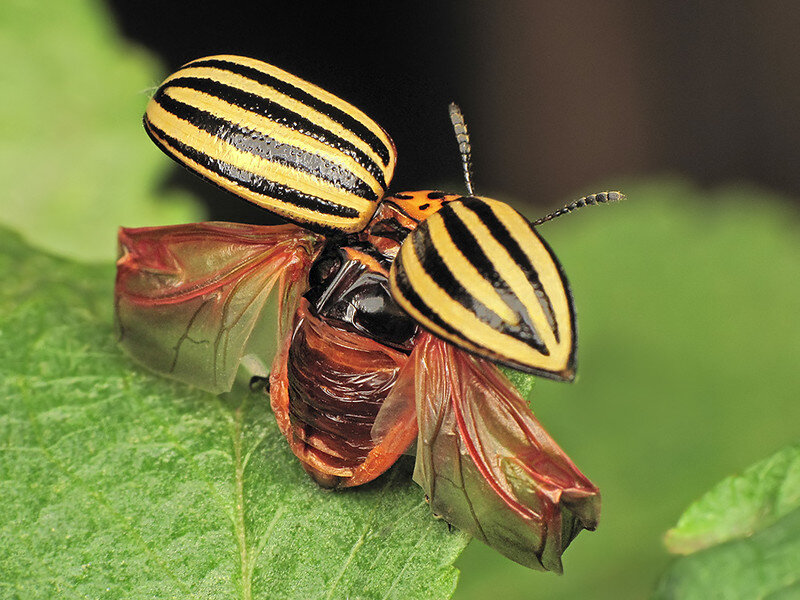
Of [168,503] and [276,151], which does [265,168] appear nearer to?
[276,151]

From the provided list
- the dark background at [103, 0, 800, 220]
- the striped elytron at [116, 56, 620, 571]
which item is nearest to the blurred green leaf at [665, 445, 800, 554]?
the striped elytron at [116, 56, 620, 571]

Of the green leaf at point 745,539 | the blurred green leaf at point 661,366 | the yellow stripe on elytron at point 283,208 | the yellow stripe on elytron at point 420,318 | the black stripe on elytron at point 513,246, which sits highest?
the black stripe on elytron at point 513,246

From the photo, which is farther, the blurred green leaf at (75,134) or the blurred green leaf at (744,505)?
the blurred green leaf at (75,134)

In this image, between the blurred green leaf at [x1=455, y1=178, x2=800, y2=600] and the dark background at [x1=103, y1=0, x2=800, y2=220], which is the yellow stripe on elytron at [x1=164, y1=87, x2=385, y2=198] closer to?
the blurred green leaf at [x1=455, y1=178, x2=800, y2=600]

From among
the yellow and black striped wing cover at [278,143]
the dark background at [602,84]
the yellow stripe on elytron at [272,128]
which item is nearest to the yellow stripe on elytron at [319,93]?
the yellow and black striped wing cover at [278,143]

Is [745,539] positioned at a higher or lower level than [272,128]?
lower

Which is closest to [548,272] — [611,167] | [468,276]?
[468,276]

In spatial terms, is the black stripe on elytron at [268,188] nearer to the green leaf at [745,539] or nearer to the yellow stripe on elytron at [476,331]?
the yellow stripe on elytron at [476,331]
